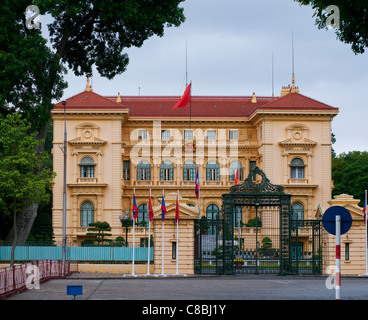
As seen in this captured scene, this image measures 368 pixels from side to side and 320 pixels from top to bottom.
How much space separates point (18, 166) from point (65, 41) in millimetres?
7511

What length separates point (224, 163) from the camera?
73.6 metres

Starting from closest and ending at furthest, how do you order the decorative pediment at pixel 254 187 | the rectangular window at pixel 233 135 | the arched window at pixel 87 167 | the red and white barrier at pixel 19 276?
the red and white barrier at pixel 19 276, the decorative pediment at pixel 254 187, the arched window at pixel 87 167, the rectangular window at pixel 233 135

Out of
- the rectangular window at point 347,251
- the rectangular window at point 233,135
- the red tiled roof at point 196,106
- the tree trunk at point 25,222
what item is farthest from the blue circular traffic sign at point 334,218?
the rectangular window at point 233,135

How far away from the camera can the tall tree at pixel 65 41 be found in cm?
3875

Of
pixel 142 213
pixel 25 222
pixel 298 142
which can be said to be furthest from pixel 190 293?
pixel 142 213

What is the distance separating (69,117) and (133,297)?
5038cm

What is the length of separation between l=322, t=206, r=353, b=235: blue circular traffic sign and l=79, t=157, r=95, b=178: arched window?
55274 mm

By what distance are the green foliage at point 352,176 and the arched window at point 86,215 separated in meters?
24.8

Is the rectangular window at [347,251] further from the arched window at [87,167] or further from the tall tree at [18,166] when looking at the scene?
the arched window at [87,167]

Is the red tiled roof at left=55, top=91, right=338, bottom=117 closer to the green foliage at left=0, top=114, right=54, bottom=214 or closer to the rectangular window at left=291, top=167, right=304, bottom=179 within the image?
the rectangular window at left=291, top=167, right=304, bottom=179

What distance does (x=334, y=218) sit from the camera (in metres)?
15.4
